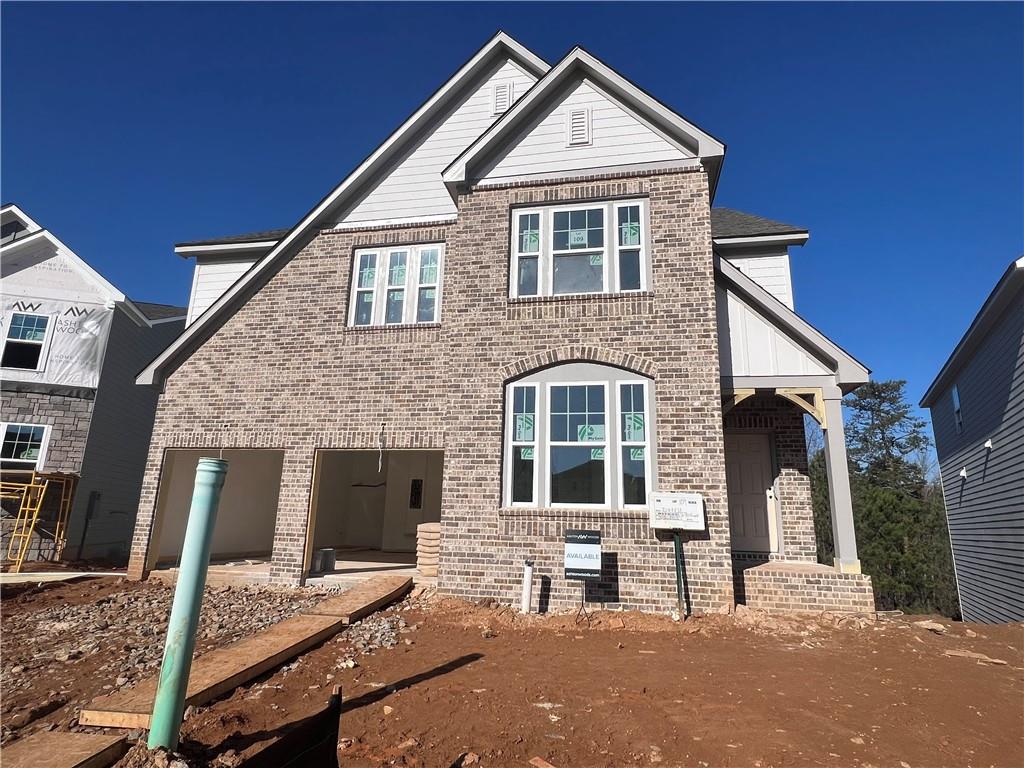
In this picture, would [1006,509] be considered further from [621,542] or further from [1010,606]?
[621,542]

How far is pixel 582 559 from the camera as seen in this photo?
792 centimetres

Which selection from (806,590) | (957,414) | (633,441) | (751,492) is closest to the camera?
(806,590)

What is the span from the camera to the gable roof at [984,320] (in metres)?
10.8

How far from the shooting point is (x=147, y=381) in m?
11.3

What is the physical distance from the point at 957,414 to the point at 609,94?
1413cm

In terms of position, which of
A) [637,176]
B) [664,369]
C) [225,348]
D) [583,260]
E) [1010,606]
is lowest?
[1010,606]

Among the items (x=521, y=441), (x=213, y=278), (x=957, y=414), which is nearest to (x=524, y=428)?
(x=521, y=441)

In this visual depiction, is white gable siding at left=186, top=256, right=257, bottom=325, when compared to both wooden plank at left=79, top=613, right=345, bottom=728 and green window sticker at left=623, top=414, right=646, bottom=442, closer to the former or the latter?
wooden plank at left=79, top=613, right=345, bottom=728

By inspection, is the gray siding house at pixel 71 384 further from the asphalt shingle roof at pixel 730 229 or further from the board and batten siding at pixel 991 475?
the board and batten siding at pixel 991 475

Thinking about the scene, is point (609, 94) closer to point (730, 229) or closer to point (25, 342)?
point (730, 229)

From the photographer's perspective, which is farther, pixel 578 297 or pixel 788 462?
pixel 788 462

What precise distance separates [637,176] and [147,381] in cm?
1057

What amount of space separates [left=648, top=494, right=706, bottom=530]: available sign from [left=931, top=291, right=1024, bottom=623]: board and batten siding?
28.5ft

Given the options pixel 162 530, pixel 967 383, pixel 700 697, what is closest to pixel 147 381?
pixel 162 530
